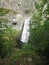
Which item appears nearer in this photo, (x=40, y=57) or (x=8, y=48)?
(x=40, y=57)

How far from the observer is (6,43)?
3.93 metres

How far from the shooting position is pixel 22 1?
51.6 ft

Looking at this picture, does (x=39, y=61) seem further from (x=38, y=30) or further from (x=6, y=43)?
(x=6, y=43)

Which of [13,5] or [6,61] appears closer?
[6,61]

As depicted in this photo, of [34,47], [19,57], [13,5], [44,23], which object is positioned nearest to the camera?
[19,57]

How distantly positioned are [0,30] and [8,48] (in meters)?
0.42

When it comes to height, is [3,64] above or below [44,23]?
below

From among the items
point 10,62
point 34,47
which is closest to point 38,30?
point 34,47

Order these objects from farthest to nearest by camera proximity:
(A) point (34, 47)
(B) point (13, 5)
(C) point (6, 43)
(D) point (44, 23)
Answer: (B) point (13, 5) < (C) point (6, 43) < (A) point (34, 47) < (D) point (44, 23)

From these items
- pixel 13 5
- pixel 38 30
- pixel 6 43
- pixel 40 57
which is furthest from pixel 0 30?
pixel 13 5

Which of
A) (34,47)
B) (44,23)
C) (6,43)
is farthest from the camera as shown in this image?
(6,43)

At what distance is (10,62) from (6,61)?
3.7 inches

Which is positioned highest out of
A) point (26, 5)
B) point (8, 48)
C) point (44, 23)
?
point (44, 23)

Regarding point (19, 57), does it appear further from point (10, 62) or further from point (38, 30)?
point (38, 30)
